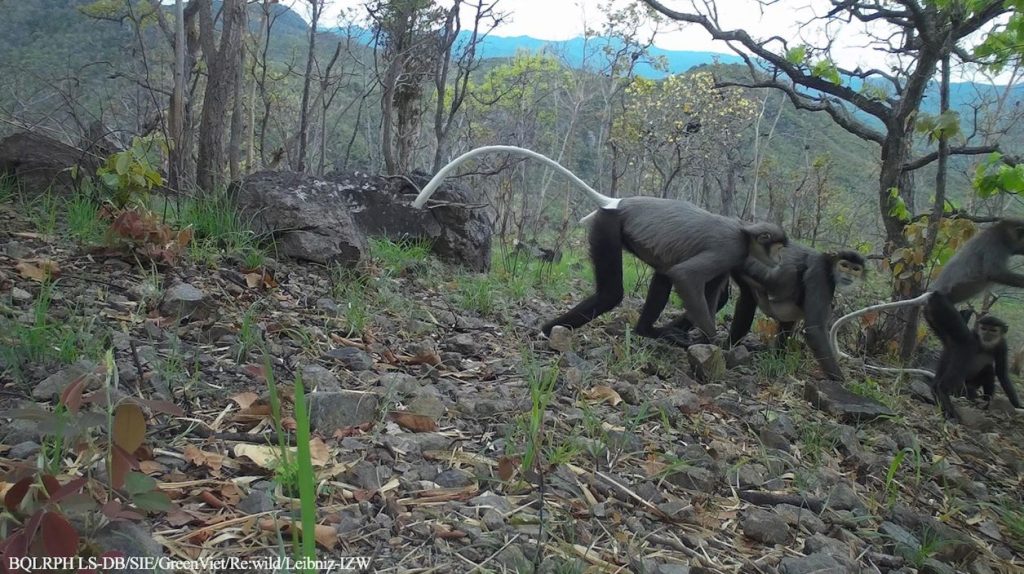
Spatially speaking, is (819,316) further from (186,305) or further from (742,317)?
(186,305)

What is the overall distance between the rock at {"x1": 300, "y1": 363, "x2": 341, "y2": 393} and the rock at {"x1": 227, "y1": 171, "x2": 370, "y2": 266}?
189 centimetres

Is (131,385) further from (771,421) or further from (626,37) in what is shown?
(626,37)

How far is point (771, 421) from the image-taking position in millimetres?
3670

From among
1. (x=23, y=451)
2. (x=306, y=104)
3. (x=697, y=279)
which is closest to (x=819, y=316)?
(x=697, y=279)

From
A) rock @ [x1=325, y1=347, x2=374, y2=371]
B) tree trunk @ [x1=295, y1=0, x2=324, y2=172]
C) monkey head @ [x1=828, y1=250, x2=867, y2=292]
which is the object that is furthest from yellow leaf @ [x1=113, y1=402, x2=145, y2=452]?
tree trunk @ [x1=295, y1=0, x2=324, y2=172]

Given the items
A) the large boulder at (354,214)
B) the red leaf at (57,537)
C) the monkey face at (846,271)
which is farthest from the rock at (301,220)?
the monkey face at (846,271)

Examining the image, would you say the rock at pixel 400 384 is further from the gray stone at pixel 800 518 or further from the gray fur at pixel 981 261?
the gray fur at pixel 981 261

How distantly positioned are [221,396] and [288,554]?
1.05m

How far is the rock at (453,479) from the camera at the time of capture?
7.50 feet

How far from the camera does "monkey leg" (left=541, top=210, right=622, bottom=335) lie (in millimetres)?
4918

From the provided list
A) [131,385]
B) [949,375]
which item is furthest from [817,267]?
[131,385]

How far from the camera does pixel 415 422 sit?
2660mm

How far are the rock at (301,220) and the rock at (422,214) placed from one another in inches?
41.3

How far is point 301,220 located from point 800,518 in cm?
361
